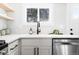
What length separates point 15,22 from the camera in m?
4.07

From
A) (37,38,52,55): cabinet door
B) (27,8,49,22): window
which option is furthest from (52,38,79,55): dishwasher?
(27,8,49,22): window

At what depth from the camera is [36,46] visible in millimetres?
3299

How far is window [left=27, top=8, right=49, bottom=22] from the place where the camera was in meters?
4.18

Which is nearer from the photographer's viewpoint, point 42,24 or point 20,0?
point 20,0

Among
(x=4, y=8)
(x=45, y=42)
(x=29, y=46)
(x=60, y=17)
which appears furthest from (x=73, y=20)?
(x=4, y=8)

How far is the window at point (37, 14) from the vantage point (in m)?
4.18

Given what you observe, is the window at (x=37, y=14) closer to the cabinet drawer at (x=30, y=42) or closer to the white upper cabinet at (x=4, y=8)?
the white upper cabinet at (x=4, y=8)

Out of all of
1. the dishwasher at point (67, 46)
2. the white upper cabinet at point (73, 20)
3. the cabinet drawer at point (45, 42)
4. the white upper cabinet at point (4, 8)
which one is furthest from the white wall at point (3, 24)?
the white upper cabinet at point (73, 20)

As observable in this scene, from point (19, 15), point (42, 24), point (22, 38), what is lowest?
point (22, 38)

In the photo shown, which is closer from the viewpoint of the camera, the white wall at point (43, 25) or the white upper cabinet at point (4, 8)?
the white upper cabinet at point (4, 8)

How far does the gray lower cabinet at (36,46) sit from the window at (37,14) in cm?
103

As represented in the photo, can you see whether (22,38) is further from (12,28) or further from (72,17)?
(72,17)
